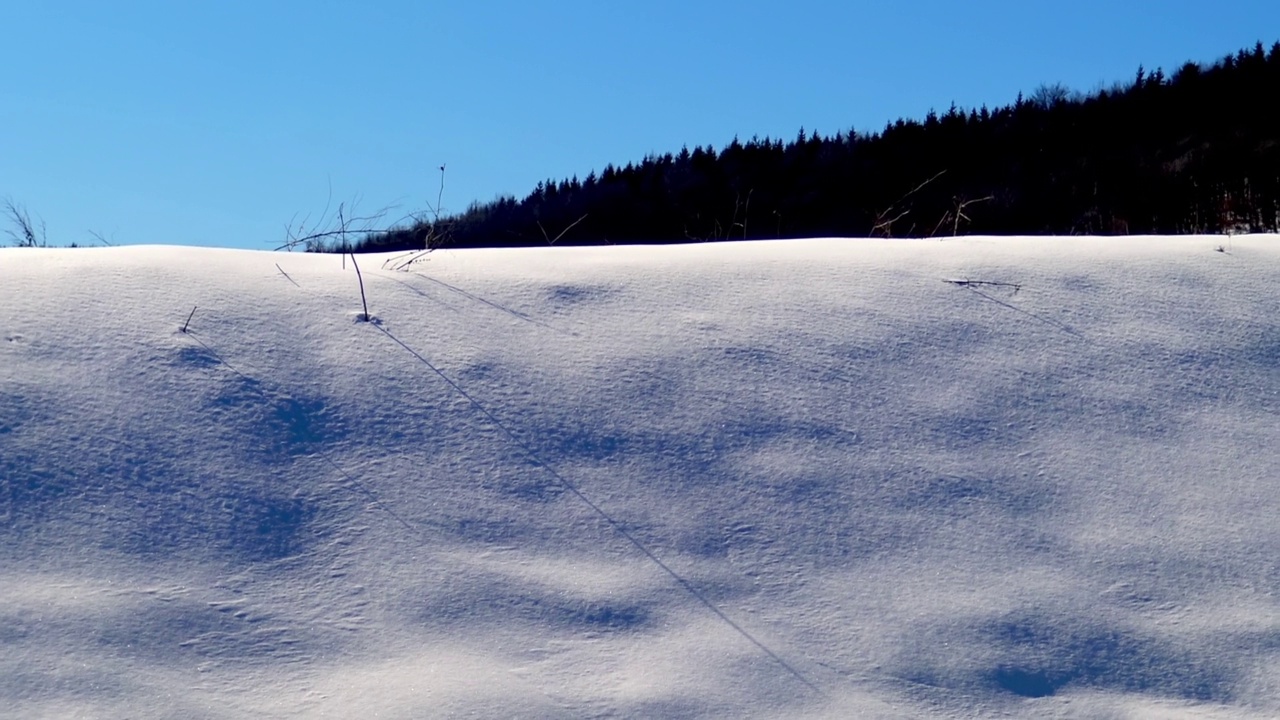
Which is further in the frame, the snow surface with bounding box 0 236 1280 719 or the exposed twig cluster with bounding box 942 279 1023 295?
the exposed twig cluster with bounding box 942 279 1023 295

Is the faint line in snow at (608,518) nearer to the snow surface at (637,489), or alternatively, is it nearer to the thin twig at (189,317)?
the snow surface at (637,489)

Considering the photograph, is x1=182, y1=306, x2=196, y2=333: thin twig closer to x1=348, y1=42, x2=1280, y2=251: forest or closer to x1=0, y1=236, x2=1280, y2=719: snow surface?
x1=0, y1=236, x2=1280, y2=719: snow surface

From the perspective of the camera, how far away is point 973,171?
71.0 feet

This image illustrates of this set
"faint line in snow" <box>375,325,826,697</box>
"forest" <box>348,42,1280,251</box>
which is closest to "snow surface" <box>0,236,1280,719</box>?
"faint line in snow" <box>375,325,826,697</box>

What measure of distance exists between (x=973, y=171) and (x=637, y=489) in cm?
1950

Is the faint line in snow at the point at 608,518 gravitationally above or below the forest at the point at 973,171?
below

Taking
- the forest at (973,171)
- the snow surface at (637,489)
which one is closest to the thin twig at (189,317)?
the snow surface at (637,489)

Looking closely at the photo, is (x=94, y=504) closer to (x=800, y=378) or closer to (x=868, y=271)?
(x=800, y=378)

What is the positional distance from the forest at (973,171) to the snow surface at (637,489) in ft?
30.8

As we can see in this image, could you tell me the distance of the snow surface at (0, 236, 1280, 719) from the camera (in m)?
2.87

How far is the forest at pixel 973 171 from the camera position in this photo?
1560 cm

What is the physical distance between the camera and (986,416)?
3906 mm

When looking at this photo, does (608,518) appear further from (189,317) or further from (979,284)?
(979,284)

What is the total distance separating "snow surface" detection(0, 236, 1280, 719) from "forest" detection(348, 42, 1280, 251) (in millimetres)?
9384
